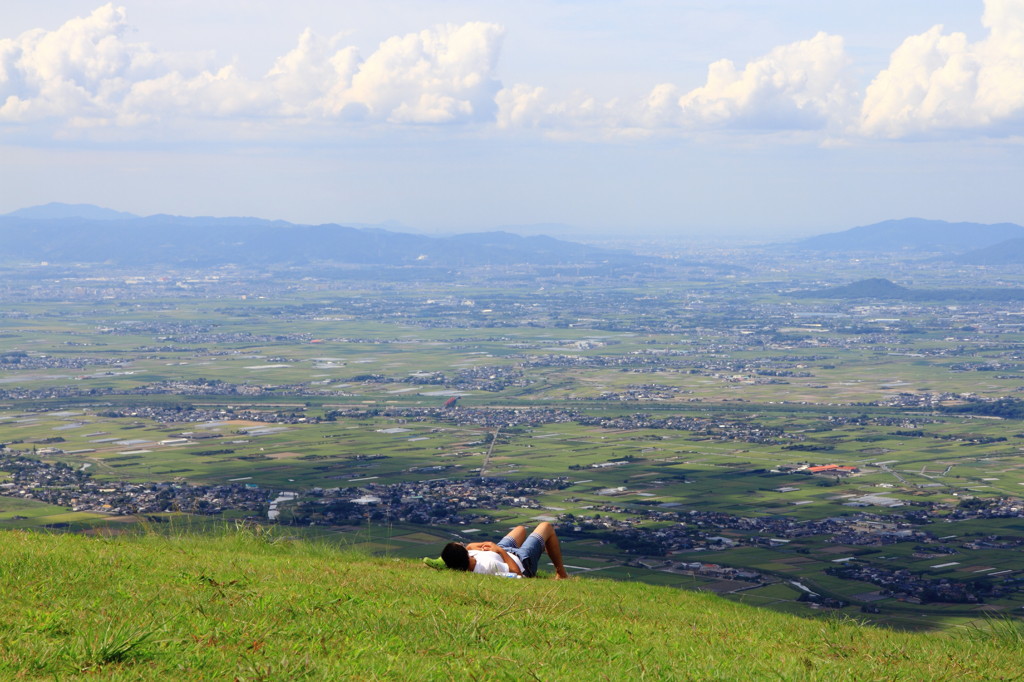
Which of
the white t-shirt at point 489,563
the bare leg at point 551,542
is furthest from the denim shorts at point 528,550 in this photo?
the white t-shirt at point 489,563

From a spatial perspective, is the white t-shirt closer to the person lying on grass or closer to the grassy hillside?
the person lying on grass

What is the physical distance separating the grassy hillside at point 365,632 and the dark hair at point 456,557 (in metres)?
0.31

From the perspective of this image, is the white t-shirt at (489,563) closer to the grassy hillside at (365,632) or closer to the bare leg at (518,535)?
the grassy hillside at (365,632)

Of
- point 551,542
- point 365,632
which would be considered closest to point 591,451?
point 551,542

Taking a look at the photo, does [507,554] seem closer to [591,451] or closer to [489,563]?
[489,563]

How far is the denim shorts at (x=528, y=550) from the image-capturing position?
14368mm

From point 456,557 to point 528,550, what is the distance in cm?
128

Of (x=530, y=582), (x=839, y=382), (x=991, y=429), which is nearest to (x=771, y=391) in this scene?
(x=839, y=382)

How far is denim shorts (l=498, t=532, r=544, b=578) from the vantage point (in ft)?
47.1

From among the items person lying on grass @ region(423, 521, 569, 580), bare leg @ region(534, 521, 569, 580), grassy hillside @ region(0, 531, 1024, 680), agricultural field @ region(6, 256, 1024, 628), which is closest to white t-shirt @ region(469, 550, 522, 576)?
person lying on grass @ region(423, 521, 569, 580)

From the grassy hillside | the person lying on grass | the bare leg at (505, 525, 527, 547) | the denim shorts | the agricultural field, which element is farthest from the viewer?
the agricultural field

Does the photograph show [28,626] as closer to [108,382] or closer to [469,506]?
[469,506]

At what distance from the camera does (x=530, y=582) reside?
528 inches

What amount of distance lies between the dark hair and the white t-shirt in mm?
157
